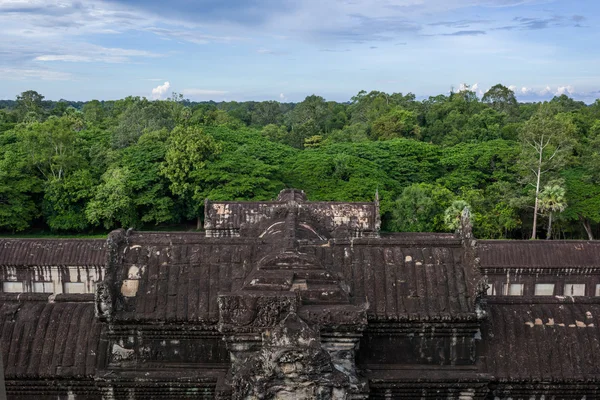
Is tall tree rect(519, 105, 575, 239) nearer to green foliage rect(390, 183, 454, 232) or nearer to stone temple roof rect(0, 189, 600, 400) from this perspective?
green foliage rect(390, 183, 454, 232)

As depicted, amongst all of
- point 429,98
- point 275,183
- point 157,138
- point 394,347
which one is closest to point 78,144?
point 157,138

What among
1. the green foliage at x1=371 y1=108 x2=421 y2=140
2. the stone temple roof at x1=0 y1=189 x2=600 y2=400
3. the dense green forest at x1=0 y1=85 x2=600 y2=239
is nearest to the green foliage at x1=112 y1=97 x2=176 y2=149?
the dense green forest at x1=0 y1=85 x2=600 y2=239

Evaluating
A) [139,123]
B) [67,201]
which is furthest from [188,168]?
[139,123]

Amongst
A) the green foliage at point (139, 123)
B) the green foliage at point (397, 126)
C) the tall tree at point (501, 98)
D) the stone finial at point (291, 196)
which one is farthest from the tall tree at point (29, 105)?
the tall tree at point (501, 98)

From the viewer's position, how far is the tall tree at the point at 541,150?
34031 millimetres

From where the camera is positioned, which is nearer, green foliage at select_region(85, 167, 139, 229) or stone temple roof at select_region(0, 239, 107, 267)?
stone temple roof at select_region(0, 239, 107, 267)

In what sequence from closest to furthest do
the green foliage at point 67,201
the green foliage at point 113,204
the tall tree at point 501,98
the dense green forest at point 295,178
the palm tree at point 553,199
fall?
the palm tree at point 553,199
the dense green forest at point 295,178
the green foliage at point 113,204
the green foliage at point 67,201
the tall tree at point 501,98

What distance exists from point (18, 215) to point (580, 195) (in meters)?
36.9

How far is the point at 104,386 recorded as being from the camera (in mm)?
7906

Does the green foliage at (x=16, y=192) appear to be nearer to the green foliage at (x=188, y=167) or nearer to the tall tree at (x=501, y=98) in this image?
the green foliage at (x=188, y=167)

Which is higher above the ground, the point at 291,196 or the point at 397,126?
the point at 397,126

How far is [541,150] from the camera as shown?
3419 centimetres

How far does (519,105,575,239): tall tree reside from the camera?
34031 mm

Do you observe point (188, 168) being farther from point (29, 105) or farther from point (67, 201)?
point (29, 105)
